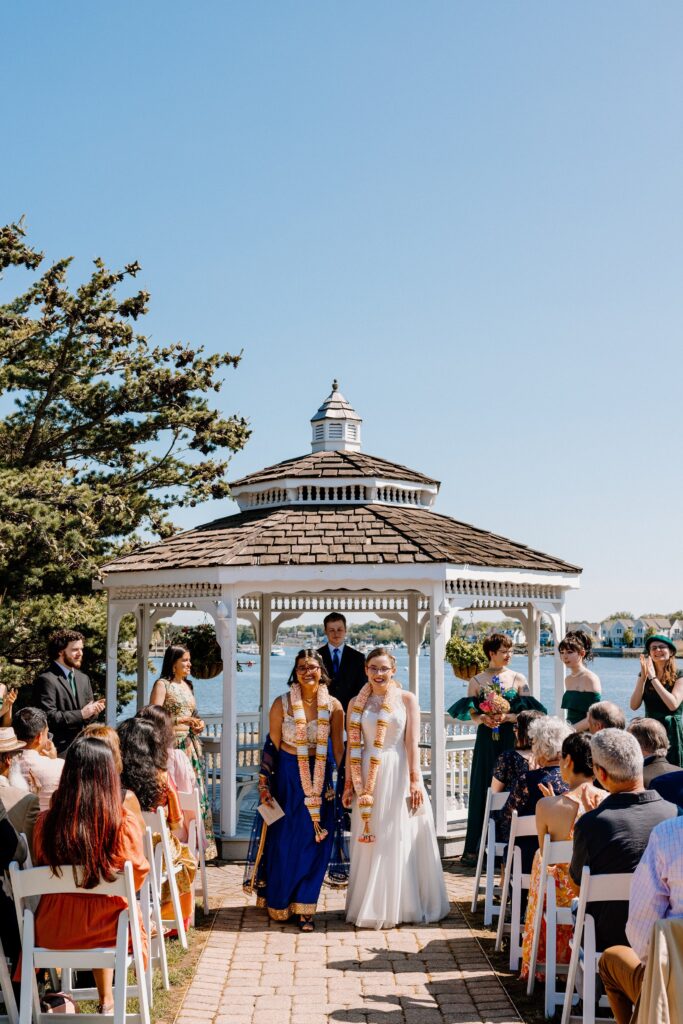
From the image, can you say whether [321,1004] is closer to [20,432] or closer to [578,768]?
[578,768]

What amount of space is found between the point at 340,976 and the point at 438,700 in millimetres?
4051

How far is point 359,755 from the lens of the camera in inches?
320

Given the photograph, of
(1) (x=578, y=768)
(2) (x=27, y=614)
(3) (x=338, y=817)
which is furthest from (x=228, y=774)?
(2) (x=27, y=614)

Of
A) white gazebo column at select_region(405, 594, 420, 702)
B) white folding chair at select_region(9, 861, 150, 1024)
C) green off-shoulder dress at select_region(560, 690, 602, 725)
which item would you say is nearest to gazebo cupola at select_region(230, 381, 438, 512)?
white gazebo column at select_region(405, 594, 420, 702)

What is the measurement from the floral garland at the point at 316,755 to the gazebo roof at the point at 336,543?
2.52 m

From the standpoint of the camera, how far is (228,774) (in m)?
10.4

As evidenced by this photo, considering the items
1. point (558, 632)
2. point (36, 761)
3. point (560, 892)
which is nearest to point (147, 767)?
point (36, 761)

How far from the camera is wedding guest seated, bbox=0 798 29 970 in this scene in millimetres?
5328

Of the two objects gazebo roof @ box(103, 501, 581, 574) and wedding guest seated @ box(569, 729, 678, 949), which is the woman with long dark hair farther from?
wedding guest seated @ box(569, 729, 678, 949)

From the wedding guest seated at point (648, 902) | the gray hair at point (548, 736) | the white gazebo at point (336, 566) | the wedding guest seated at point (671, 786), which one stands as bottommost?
the wedding guest seated at point (648, 902)

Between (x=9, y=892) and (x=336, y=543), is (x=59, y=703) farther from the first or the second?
(x=9, y=892)

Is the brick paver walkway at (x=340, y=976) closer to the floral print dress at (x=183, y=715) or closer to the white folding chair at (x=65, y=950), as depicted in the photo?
the white folding chair at (x=65, y=950)

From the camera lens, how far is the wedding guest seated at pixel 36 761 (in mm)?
6414

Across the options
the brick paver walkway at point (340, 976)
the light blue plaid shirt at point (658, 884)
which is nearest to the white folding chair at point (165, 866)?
the brick paver walkway at point (340, 976)
